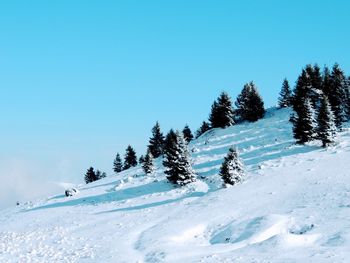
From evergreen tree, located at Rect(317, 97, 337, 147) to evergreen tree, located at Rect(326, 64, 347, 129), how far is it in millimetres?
13626

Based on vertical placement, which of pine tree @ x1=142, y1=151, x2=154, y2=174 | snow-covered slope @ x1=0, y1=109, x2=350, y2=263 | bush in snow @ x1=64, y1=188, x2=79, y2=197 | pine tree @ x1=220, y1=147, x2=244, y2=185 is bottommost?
snow-covered slope @ x1=0, y1=109, x2=350, y2=263

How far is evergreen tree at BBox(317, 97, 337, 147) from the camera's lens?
5397 centimetres

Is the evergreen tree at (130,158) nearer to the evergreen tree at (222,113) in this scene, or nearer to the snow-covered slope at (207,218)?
the evergreen tree at (222,113)

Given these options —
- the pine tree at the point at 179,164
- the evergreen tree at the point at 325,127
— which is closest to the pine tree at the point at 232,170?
the pine tree at the point at 179,164

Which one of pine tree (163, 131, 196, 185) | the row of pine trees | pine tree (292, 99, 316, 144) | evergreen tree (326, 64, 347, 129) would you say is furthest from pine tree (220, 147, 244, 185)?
evergreen tree (326, 64, 347, 129)

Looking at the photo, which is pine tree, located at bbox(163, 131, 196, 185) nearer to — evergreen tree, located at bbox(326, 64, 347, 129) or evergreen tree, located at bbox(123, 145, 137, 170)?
evergreen tree, located at bbox(326, 64, 347, 129)

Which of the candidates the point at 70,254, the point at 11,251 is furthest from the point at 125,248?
the point at 11,251

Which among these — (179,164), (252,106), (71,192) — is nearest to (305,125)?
(179,164)

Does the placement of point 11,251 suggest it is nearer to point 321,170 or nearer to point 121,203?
point 121,203

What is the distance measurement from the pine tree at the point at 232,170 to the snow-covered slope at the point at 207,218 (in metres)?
1.01

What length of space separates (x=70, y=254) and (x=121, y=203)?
14.6m

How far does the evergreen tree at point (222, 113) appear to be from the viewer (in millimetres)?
82500

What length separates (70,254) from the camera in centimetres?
3023

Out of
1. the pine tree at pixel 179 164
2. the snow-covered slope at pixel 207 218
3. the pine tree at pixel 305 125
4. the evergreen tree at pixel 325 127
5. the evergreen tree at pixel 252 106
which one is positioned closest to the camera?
the snow-covered slope at pixel 207 218
